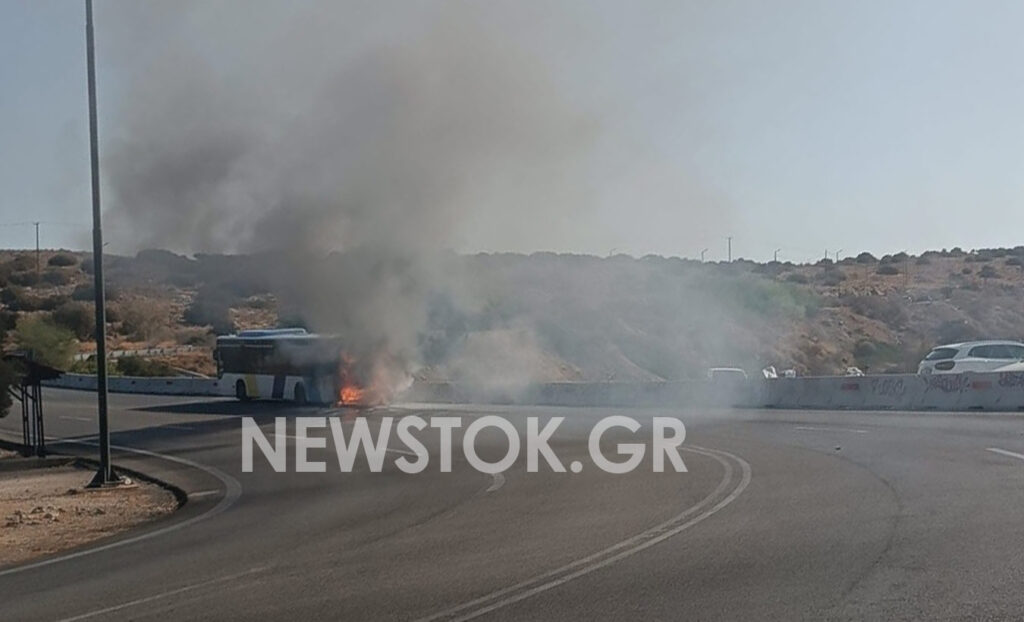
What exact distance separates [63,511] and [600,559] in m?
10.2

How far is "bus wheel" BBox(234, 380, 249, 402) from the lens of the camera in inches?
1671

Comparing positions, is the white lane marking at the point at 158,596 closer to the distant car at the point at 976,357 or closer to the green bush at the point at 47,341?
the distant car at the point at 976,357

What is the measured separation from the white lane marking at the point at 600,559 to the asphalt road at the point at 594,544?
3 centimetres

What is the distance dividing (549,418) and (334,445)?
6550mm

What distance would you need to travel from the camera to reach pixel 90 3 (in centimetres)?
1920

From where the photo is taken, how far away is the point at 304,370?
126ft

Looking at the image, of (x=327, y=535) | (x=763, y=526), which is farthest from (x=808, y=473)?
(x=327, y=535)

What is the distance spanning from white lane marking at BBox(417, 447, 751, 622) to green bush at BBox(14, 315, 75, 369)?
4740 centimetres

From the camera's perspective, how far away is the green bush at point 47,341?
56.6m

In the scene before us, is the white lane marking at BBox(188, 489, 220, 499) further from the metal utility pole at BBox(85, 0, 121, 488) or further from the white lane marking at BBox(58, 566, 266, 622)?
the white lane marking at BBox(58, 566, 266, 622)

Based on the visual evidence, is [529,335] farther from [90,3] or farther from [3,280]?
[3,280]

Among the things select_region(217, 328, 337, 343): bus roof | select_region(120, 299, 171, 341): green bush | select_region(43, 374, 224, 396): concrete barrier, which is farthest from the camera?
select_region(120, 299, 171, 341): green bush

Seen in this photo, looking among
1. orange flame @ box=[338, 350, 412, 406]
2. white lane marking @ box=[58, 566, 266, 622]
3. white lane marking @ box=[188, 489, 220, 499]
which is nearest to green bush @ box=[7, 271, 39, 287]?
orange flame @ box=[338, 350, 412, 406]

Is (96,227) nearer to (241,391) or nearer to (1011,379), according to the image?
(1011,379)
